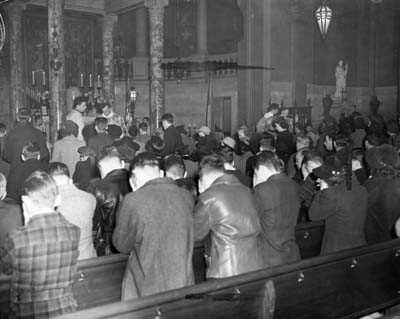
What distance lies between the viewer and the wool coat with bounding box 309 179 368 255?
5.32 meters

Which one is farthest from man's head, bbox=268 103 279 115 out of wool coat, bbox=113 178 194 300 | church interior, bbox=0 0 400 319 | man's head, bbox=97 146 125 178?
wool coat, bbox=113 178 194 300

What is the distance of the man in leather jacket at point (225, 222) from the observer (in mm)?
4414

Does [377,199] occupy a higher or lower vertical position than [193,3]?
lower

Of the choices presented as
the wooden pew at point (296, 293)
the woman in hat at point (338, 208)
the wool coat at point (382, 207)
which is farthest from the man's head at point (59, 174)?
the wool coat at point (382, 207)

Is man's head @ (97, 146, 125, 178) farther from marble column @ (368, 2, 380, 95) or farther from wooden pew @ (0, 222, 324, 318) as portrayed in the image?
marble column @ (368, 2, 380, 95)

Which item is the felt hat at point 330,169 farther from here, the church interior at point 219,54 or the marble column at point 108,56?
the marble column at point 108,56

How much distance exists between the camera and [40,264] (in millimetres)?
3420

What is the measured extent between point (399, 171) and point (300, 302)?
2217 mm

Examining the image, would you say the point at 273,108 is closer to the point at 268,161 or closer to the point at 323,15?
the point at 323,15

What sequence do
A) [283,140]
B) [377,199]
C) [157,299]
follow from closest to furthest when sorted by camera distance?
[157,299] < [377,199] < [283,140]

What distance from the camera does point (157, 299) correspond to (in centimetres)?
372

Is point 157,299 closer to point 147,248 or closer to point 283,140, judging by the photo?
point 147,248

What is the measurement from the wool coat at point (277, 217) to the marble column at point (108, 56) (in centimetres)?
1453

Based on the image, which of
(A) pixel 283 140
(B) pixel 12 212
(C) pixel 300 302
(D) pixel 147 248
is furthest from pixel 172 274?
(A) pixel 283 140
